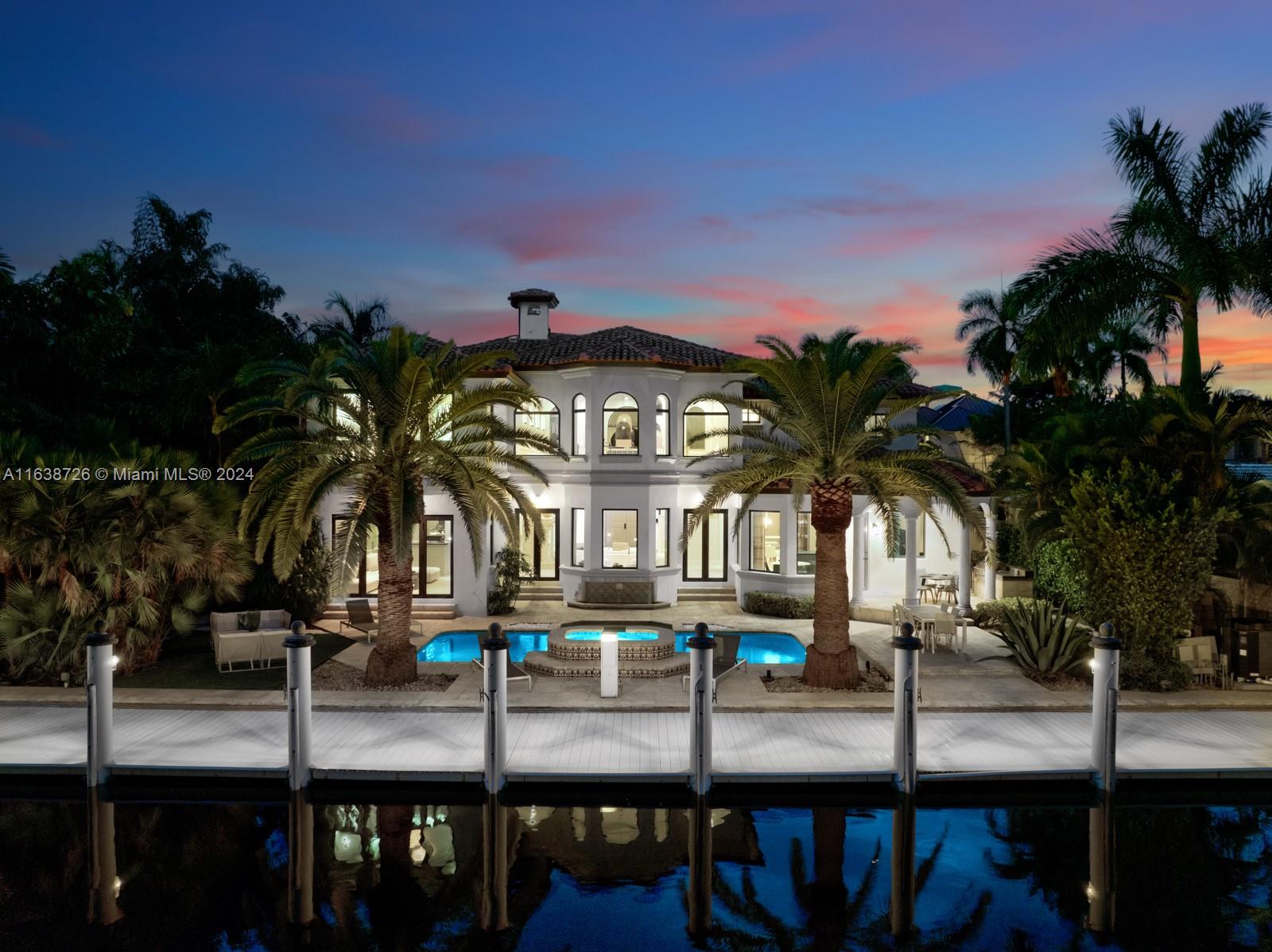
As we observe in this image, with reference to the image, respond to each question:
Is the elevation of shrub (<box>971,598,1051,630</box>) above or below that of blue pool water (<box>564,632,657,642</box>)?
below

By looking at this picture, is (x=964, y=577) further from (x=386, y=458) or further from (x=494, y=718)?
(x=494, y=718)

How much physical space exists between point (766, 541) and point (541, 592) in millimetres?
6411

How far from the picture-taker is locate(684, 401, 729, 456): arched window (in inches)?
897

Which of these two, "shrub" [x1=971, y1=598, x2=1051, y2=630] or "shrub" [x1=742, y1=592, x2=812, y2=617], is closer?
"shrub" [x1=971, y1=598, x2=1051, y2=630]

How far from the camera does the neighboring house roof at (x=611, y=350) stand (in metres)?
21.8

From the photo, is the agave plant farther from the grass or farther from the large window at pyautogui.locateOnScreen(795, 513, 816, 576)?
the grass

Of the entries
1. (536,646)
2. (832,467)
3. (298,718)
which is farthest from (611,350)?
(298,718)

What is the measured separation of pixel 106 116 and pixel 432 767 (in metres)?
25.3

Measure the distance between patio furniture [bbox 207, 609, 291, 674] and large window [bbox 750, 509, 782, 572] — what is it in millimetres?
11832

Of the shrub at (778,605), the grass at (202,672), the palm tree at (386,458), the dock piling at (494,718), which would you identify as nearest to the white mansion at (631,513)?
the shrub at (778,605)

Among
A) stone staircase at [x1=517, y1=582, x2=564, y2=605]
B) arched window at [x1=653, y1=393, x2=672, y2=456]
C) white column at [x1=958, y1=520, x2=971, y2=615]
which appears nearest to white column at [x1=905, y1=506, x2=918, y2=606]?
white column at [x1=958, y1=520, x2=971, y2=615]

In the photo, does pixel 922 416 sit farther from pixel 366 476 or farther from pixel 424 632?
pixel 366 476

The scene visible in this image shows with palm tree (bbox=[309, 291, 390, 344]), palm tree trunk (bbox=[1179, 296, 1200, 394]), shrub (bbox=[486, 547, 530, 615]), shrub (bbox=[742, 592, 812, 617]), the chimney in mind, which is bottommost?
shrub (bbox=[742, 592, 812, 617])

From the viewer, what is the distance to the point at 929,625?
16094mm
